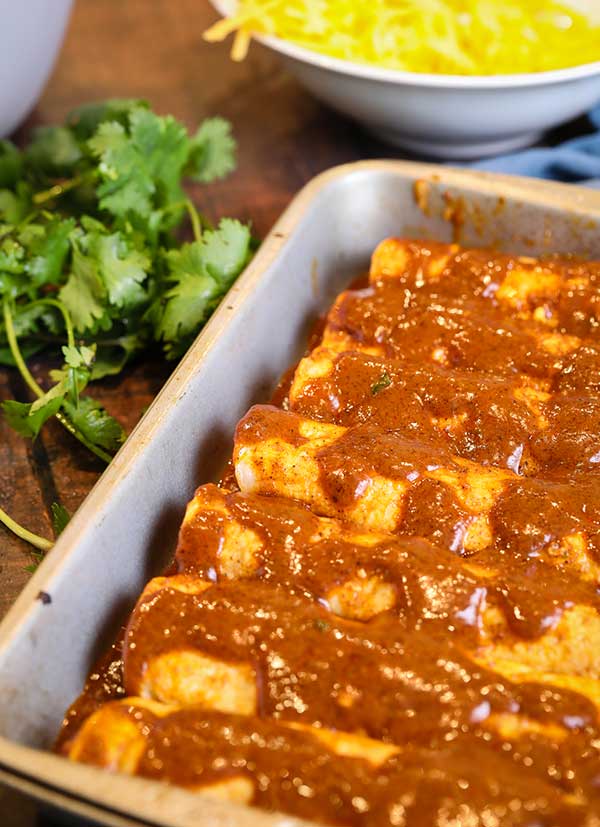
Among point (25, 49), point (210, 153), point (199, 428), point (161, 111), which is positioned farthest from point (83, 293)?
point (161, 111)

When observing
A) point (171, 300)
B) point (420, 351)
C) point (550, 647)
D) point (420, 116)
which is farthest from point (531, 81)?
point (550, 647)

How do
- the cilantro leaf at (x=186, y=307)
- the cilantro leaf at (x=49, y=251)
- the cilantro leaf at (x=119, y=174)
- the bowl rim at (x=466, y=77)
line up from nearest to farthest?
the cilantro leaf at (x=186, y=307) < the cilantro leaf at (x=49, y=251) < the cilantro leaf at (x=119, y=174) < the bowl rim at (x=466, y=77)

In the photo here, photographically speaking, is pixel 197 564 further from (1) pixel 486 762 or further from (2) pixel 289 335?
(2) pixel 289 335

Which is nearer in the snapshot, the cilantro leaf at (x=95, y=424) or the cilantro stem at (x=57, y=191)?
the cilantro leaf at (x=95, y=424)

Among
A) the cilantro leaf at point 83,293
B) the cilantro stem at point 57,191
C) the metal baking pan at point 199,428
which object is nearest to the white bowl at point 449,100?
the metal baking pan at point 199,428

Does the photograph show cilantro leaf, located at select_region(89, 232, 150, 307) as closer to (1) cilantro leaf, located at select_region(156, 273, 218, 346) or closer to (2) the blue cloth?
(1) cilantro leaf, located at select_region(156, 273, 218, 346)

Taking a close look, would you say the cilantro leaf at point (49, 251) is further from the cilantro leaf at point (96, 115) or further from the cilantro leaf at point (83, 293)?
the cilantro leaf at point (96, 115)

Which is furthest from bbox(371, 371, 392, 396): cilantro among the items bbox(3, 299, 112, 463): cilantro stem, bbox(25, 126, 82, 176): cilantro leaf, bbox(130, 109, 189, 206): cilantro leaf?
bbox(25, 126, 82, 176): cilantro leaf
